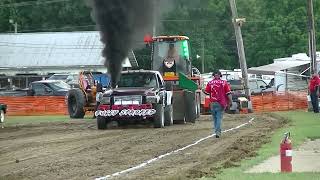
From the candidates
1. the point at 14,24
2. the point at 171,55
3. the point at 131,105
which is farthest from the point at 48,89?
the point at 14,24

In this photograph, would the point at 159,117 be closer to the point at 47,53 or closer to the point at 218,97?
the point at 218,97

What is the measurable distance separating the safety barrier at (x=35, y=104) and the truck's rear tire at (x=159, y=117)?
56.5ft

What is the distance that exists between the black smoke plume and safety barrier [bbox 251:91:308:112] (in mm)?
16588

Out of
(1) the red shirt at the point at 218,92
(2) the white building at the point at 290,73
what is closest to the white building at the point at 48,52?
(2) the white building at the point at 290,73

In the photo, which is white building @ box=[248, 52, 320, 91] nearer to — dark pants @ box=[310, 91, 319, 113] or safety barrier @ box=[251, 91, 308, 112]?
safety barrier @ box=[251, 91, 308, 112]

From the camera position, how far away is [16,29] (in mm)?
77375

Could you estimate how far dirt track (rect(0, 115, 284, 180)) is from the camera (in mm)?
12266

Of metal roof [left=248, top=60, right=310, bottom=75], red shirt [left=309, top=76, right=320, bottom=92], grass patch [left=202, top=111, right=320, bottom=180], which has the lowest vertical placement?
grass patch [left=202, top=111, right=320, bottom=180]

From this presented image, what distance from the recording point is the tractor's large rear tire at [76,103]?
101 feet

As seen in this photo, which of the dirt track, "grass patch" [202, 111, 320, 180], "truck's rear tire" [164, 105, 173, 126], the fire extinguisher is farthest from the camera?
"truck's rear tire" [164, 105, 173, 126]

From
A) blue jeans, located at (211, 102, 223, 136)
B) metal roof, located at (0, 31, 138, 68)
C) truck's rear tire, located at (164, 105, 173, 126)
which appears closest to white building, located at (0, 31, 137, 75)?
metal roof, located at (0, 31, 138, 68)

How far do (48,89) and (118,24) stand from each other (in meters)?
23.3

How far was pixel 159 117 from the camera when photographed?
22719mm

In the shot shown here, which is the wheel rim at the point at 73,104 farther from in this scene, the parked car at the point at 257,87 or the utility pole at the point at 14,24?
the utility pole at the point at 14,24
